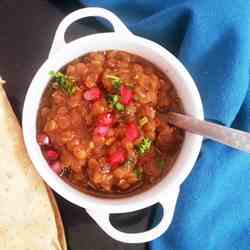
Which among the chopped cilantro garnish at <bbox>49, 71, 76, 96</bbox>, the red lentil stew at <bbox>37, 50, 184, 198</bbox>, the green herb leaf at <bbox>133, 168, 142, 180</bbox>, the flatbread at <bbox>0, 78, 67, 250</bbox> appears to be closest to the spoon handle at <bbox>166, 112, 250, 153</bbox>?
the red lentil stew at <bbox>37, 50, 184, 198</bbox>

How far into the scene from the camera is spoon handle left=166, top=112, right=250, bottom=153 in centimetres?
136

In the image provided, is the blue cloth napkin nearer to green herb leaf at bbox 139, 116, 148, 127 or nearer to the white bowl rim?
the white bowl rim

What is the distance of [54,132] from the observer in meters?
1.53

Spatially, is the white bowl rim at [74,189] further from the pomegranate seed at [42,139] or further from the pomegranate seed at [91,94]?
the pomegranate seed at [91,94]

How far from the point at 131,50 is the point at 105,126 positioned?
25 cm

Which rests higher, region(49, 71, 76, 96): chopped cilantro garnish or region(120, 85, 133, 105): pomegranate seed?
region(120, 85, 133, 105): pomegranate seed

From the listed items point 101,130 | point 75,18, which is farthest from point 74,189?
point 75,18

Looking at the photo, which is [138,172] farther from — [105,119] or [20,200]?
[20,200]

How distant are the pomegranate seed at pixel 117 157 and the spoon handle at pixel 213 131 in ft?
0.52

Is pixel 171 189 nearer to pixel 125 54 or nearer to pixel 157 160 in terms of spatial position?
pixel 157 160

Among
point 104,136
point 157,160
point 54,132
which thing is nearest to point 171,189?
point 157,160

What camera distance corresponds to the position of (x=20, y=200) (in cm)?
164

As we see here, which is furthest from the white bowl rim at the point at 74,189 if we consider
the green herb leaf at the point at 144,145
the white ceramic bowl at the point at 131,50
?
the green herb leaf at the point at 144,145

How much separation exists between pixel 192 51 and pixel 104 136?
0.40 meters
